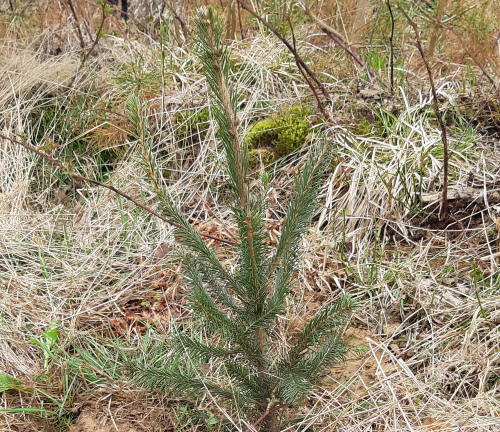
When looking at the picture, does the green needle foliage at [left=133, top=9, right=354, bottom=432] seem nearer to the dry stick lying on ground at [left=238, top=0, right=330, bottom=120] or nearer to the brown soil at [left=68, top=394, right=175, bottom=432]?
the brown soil at [left=68, top=394, right=175, bottom=432]

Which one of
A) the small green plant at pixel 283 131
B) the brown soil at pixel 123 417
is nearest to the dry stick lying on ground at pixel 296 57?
the small green plant at pixel 283 131

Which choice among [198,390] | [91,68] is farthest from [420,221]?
[91,68]

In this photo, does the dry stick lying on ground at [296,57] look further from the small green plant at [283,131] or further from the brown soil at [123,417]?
the brown soil at [123,417]

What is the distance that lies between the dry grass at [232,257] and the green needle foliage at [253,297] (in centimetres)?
14

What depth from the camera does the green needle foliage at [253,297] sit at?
4.71ft

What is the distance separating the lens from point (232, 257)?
2.68m

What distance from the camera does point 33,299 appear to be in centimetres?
253

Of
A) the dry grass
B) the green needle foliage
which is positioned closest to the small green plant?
the dry grass

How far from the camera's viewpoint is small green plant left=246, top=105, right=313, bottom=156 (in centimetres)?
312

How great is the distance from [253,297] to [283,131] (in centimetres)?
167

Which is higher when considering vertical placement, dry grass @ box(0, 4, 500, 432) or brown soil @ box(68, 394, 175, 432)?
dry grass @ box(0, 4, 500, 432)

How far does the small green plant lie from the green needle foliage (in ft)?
→ 4.91

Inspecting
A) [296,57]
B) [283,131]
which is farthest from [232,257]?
[296,57]

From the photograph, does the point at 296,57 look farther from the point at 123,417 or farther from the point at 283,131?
the point at 123,417
